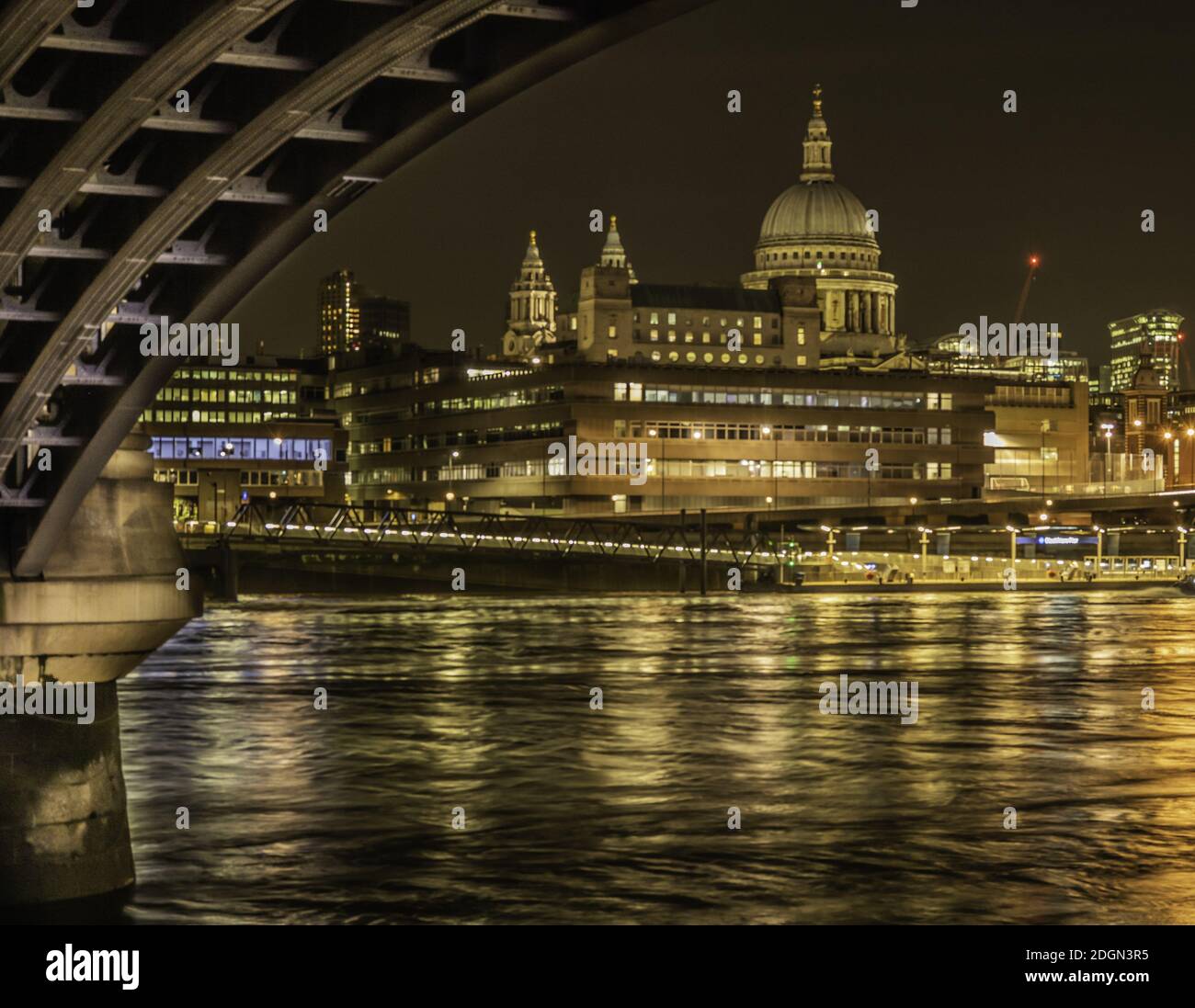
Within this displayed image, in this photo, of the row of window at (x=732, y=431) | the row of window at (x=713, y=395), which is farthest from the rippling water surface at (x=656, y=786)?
the row of window at (x=713, y=395)

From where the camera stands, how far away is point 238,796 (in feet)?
117

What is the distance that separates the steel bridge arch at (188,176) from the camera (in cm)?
1712

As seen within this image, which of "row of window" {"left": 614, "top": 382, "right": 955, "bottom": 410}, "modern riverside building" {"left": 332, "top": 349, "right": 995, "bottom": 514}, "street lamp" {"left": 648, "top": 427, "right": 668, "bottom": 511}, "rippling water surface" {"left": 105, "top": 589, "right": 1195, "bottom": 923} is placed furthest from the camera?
"row of window" {"left": 614, "top": 382, "right": 955, "bottom": 410}

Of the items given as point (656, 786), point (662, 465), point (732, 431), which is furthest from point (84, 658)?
point (732, 431)

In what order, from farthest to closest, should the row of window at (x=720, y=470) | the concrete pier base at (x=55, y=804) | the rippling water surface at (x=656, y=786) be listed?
the row of window at (x=720, y=470)
the rippling water surface at (x=656, y=786)
the concrete pier base at (x=55, y=804)

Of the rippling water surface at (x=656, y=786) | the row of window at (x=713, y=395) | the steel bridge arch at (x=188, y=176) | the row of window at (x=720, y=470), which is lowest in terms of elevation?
the rippling water surface at (x=656, y=786)

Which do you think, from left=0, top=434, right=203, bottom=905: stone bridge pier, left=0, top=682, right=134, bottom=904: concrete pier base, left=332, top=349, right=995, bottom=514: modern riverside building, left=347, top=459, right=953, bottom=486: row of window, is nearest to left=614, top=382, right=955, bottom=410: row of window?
left=332, top=349, right=995, bottom=514: modern riverside building

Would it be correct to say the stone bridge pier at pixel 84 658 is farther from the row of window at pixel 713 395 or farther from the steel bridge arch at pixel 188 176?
the row of window at pixel 713 395

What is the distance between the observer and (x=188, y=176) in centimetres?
1920

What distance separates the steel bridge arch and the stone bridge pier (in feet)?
1.73

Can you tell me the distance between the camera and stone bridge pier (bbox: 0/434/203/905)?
22.3 meters

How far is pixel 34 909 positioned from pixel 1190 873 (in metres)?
14.9

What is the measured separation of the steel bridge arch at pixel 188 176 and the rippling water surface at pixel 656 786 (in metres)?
5.82

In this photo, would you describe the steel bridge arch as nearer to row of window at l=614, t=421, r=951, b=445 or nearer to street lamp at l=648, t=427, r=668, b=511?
street lamp at l=648, t=427, r=668, b=511
